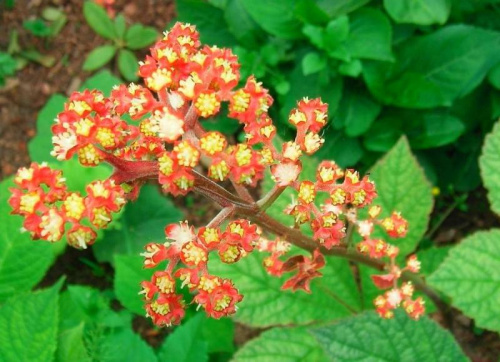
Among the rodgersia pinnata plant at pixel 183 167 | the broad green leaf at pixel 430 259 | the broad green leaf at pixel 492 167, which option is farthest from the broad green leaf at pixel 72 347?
the broad green leaf at pixel 492 167

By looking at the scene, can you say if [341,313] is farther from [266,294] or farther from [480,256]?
[480,256]

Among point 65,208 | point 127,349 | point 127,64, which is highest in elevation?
point 65,208

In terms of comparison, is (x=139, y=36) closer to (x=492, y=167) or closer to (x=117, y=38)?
(x=117, y=38)

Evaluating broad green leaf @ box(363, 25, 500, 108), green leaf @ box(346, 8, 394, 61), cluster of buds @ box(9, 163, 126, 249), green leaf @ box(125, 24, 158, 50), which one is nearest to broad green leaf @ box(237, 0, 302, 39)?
green leaf @ box(346, 8, 394, 61)

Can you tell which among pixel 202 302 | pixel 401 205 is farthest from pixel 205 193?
pixel 401 205

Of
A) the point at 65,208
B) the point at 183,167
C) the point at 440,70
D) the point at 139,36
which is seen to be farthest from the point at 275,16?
the point at 65,208

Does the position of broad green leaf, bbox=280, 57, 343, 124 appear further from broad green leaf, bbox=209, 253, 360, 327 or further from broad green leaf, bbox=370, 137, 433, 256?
broad green leaf, bbox=209, 253, 360, 327

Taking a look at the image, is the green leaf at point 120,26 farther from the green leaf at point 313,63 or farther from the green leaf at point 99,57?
the green leaf at point 313,63
